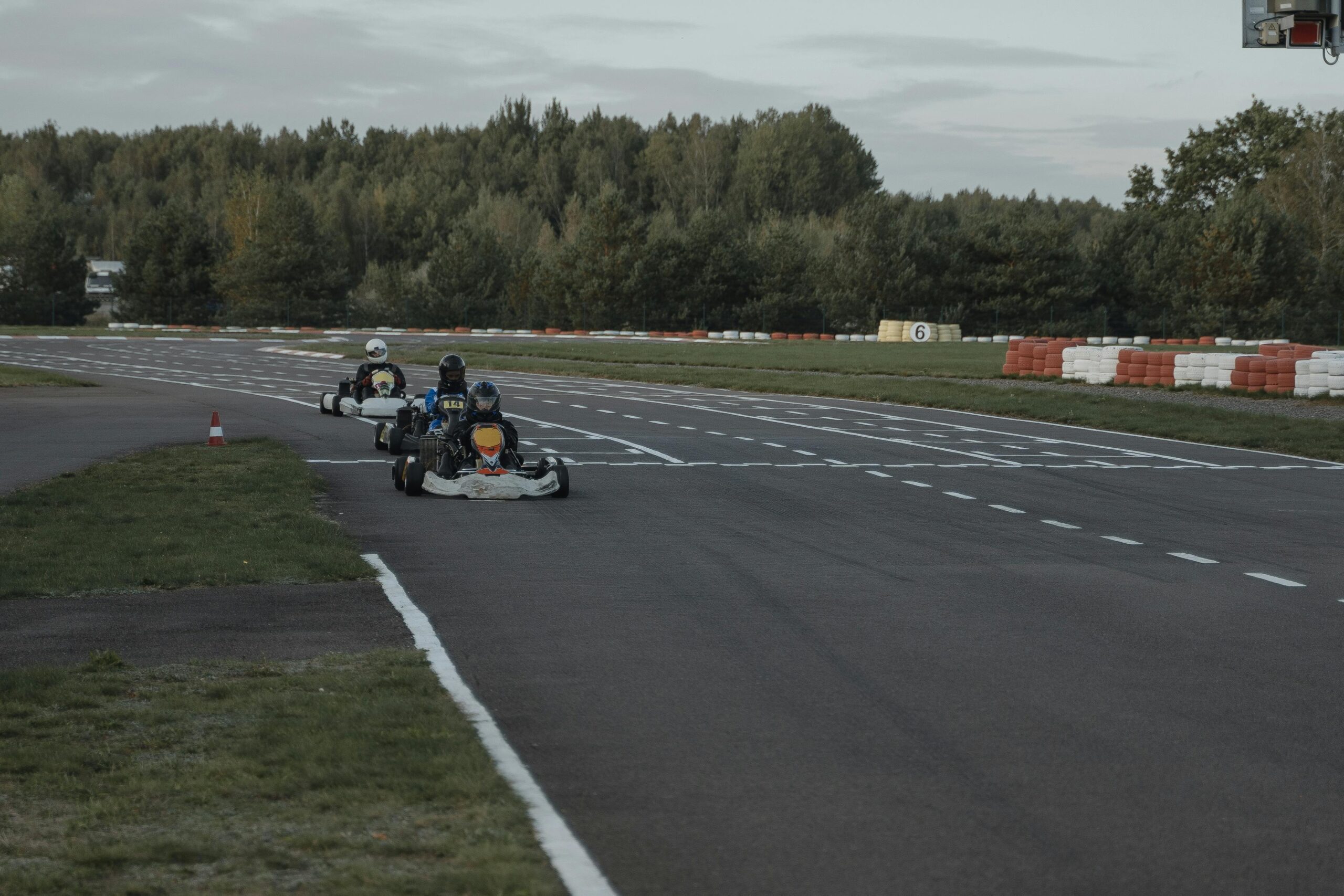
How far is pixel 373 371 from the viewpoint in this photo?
24.9 metres

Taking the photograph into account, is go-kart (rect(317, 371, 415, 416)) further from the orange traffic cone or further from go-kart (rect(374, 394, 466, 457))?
the orange traffic cone

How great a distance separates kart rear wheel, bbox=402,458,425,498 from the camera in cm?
1473

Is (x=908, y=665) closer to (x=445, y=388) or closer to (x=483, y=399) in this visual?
(x=483, y=399)

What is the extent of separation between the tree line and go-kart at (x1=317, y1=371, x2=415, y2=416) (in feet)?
176

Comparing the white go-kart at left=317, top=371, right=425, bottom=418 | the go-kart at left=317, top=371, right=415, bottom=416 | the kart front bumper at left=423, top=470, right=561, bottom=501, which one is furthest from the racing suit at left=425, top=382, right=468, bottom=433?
the go-kart at left=317, top=371, right=415, bottom=416

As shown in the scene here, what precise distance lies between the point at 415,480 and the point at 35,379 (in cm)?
2396

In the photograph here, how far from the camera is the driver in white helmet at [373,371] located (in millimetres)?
23938

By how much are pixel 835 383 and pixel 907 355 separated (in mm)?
16313

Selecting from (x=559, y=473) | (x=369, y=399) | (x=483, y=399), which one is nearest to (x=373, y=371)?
(x=369, y=399)

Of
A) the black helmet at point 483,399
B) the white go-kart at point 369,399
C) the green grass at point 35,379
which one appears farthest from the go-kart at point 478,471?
the green grass at point 35,379

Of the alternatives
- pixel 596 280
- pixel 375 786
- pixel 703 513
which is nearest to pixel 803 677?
pixel 375 786

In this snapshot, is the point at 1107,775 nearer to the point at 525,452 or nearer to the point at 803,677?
the point at 803,677

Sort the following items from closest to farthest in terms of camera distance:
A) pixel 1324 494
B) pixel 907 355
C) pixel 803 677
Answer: pixel 803 677, pixel 1324 494, pixel 907 355

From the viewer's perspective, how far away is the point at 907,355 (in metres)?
51.3
